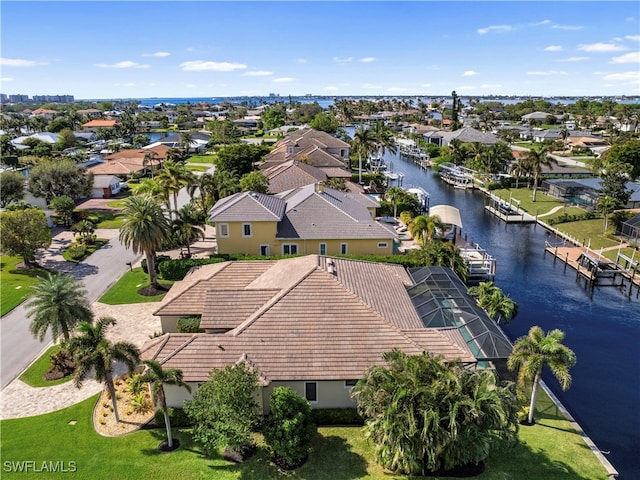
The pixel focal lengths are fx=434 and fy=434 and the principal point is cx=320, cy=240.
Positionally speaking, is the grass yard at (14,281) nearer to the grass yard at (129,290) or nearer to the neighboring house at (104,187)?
the grass yard at (129,290)

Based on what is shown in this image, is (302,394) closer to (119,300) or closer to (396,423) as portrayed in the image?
(396,423)

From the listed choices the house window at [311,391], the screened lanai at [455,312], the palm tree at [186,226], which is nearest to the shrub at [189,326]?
the house window at [311,391]

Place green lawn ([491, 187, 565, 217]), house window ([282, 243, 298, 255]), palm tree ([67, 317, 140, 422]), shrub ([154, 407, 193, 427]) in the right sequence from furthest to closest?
green lawn ([491, 187, 565, 217]) → house window ([282, 243, 298, 255]) → shrub ([154, 407, 193, 427]) → palm tree ([67, 317, 140, 422])

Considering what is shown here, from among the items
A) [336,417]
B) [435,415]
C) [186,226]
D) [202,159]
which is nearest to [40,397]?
[336,417]

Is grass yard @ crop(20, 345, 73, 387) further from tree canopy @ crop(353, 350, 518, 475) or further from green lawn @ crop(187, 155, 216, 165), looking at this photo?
green lawn @ crop(187, 155, 216, 165)

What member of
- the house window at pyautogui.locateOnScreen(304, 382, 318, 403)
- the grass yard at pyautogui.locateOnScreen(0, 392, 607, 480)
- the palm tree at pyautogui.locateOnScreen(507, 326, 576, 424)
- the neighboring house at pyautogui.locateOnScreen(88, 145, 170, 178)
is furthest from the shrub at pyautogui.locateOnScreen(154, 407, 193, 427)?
the neighboring house at pyautogui.locateOnScreen(88, 145, 170, 178)

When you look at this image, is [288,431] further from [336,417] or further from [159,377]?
[159,377]

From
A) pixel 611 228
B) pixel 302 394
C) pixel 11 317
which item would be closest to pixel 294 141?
pixel 611 228
